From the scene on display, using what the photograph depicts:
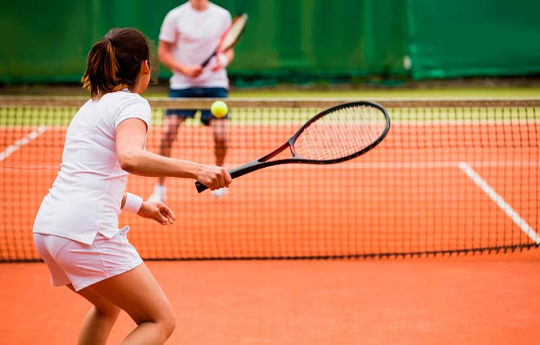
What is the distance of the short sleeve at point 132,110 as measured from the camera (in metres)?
2.14

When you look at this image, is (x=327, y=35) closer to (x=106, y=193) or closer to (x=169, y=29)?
(x=169, y=29)

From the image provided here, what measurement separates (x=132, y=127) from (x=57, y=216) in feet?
1.22

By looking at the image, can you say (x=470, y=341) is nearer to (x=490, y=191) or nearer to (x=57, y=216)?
(x=57, y=216)

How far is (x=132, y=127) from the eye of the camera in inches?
83.4

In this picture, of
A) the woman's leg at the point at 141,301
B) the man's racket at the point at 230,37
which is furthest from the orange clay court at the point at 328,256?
the man's racket at the point at 230,37

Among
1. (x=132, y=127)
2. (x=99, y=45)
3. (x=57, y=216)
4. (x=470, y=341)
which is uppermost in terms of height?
(x=99, y=45)

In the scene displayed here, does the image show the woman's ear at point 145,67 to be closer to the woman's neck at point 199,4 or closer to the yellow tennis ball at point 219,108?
the yellow tennis ball at point 219,108

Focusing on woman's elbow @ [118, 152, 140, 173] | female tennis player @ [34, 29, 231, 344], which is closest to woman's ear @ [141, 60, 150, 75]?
female tennis player @ [34, 29, 231, 344]

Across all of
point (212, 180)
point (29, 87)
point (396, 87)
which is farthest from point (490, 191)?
point (29, 87)

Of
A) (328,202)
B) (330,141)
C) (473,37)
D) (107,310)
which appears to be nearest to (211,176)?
(107,310)

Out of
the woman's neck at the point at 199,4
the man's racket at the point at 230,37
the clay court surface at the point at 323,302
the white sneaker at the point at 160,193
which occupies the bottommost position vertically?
the clay court surface at the point at 323,302

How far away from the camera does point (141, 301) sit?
2.25 metres

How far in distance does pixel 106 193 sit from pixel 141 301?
1.15 ft

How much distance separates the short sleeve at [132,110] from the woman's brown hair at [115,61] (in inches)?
4.5
